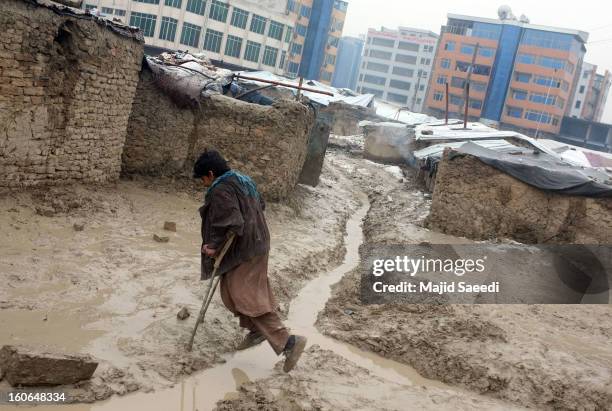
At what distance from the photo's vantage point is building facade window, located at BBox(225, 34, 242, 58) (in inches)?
1508

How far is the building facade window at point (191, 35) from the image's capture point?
117 ft

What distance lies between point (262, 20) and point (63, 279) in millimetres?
37683

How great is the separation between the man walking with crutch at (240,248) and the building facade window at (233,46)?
3612 centimetres

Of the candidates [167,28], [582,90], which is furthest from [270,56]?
[582,90]

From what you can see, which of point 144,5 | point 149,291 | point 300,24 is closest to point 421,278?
point 149,291

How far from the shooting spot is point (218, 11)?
36.9 m

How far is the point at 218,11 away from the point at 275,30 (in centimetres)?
553

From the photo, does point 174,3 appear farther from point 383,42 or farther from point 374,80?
point 383,42

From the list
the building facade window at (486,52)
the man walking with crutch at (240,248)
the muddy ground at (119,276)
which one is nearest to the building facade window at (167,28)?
the muddy ground at (119,276)

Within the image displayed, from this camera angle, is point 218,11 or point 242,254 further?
point 218,11

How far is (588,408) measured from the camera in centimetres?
448

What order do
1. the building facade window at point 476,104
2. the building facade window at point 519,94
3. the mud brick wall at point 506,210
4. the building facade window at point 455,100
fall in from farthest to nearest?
the building facade window at point 455,100, the building facade window at point 476,104, the building facade window at point 519,94, the mud brick wall at point 506,210

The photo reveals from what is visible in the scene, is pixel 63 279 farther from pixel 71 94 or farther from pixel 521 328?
pixel 521 328

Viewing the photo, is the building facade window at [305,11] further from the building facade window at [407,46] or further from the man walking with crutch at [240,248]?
Answer: the man walking with crutch at [240,248]
